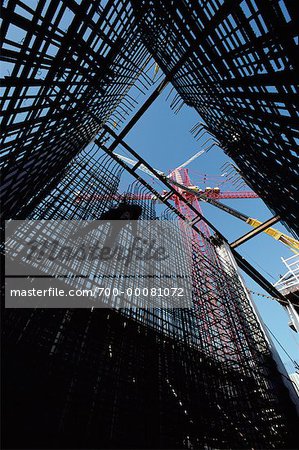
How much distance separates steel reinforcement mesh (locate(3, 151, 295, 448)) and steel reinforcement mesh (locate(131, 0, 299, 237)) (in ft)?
14.7

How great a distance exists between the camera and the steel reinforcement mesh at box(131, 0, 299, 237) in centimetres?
326

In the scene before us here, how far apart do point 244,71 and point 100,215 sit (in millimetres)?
5201

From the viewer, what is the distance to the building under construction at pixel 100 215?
2867 mm

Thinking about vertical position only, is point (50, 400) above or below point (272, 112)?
below

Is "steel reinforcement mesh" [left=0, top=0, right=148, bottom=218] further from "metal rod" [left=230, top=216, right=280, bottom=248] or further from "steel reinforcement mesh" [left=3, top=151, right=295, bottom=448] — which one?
"metal rod" [left=230, top=216, right=280, bottom=248]

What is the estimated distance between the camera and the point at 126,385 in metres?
3.64

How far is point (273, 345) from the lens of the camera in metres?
8.14

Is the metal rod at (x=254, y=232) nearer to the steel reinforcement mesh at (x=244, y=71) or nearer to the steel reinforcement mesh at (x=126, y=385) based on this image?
the steel reinforcement mesh at (x=244, y=71)

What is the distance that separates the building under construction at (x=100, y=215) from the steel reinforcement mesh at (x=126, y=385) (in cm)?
2

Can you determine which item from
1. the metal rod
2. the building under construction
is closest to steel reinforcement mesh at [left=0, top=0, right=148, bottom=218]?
the building under construction

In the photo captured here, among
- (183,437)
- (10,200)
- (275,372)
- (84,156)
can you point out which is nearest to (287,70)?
(10,200)

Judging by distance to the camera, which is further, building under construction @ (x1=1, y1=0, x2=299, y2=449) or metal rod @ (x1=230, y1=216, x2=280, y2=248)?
metal rod @ (x1=230, y1=216, x2=280, y2=248)

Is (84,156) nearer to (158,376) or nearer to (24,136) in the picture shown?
(24,136)

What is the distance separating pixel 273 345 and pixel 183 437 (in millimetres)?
6117
